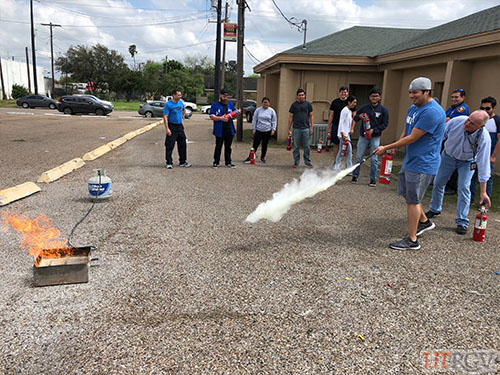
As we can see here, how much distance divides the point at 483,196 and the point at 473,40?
24.5 feet

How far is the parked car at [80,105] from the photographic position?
112 feet

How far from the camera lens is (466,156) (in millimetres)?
5578

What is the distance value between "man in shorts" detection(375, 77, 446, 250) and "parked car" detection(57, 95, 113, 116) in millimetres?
33892

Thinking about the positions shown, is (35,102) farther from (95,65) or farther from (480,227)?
(480,227)

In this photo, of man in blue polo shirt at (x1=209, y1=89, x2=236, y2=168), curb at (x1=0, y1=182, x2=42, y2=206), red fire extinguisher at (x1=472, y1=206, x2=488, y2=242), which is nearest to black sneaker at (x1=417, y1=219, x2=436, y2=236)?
red fire extinguisher at (x1=472, y1=206, x2=488, y2=242)

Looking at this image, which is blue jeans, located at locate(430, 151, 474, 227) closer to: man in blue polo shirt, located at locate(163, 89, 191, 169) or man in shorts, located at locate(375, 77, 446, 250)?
man in shorts, located at locate(375, 77, 446, 250)

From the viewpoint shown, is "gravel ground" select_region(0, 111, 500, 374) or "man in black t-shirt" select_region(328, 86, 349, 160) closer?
"gravel ground" select_region(0, 111, 500, 374)

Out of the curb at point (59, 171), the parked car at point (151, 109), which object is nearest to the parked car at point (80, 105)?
the parked car at point (151, 109)

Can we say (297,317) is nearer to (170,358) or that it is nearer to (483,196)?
(170,358)

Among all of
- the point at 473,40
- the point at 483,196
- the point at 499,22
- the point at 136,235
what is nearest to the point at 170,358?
the point at 136,235

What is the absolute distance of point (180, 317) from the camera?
11.0ft

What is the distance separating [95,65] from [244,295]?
241ft

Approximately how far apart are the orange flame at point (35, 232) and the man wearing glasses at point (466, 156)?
5478 mm

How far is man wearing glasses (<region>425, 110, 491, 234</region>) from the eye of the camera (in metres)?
5.36
